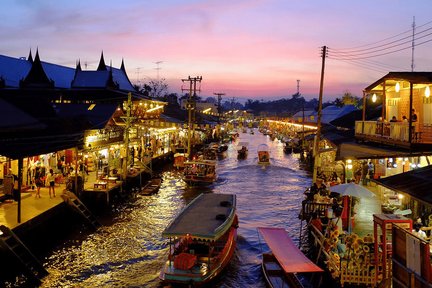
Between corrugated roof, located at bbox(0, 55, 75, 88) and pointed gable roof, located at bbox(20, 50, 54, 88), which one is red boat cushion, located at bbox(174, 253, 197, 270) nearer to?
corrugated roof, located at bbox(0, 55, 75, 88)

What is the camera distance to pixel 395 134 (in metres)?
18.6

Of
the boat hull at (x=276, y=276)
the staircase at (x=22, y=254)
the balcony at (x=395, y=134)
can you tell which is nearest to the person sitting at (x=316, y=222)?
the boat hull at (x=276, y=276)

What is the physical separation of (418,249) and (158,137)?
49.3 meters

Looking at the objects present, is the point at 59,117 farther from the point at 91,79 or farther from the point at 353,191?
the point at 353,191

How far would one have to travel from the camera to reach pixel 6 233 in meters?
16.4

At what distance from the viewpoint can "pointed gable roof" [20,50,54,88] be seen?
50031 mm

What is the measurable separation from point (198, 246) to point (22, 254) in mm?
7148

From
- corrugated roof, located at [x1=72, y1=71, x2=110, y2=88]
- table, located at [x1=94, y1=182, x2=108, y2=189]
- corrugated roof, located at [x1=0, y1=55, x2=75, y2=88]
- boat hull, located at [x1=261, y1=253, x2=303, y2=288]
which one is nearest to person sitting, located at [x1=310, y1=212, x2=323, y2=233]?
boat hull, located at [x1=261, y1=253, x2=303, y2=288]

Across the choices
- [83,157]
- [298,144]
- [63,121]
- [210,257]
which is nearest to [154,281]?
[210,257]

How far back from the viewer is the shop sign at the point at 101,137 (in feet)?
96.2

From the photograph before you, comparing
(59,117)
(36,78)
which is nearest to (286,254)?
(59,117)

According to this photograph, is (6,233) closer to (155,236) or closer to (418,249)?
(155,236)

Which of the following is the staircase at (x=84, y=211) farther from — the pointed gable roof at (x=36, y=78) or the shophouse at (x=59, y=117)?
the pointed gable roof at (x=36, y=78)

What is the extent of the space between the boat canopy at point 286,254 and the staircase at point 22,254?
9314 mm
